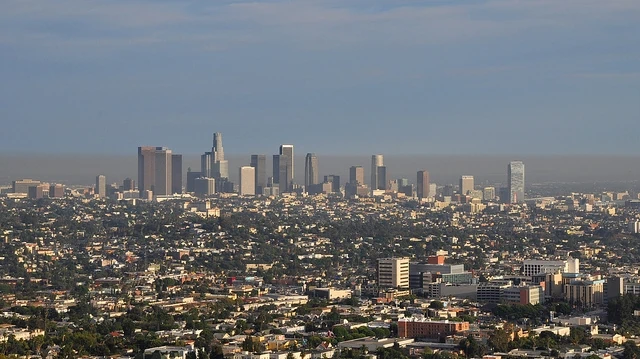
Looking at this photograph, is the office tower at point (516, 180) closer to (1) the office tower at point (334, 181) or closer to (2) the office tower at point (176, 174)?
(1) the office tower at point (334, 181)

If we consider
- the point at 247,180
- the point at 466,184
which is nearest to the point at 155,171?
the point at 247,180

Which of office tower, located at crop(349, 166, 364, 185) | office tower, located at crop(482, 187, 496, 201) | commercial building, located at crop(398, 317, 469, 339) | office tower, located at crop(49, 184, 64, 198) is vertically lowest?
commercial building, located at crop(398, 317, 469, 339)

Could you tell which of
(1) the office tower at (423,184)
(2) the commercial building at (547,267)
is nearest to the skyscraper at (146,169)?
(1) the office tower at (423,184)

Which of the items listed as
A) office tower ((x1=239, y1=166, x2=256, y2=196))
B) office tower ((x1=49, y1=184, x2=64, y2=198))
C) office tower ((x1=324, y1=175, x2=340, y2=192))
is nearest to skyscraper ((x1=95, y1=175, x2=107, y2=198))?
office tower ((x1=49, y1=184, x2=64, y2=198))

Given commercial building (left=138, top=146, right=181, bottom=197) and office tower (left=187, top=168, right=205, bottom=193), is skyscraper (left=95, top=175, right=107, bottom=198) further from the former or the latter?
office tower (left=187, top=168, right=205, bottom=193)

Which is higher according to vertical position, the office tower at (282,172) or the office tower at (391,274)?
the office tower at (282,172)
